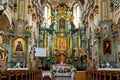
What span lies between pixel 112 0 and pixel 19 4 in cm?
850

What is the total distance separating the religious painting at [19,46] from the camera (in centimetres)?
1920

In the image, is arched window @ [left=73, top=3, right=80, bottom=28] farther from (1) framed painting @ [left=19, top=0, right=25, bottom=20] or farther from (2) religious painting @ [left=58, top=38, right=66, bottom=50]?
(1) framed painting @ [left=19, top=0, right=25, bottom=20]

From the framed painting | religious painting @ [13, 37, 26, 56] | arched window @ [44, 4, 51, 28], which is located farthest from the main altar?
the framed painting

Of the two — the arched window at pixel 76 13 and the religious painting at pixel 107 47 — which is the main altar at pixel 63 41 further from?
the religious painting at pixel 107 47

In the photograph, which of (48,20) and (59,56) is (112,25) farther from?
(48,20)

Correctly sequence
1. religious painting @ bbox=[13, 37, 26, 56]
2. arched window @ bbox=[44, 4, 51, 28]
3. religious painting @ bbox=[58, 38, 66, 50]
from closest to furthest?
1. religious painting @ bbox=[13, 37, 26, 56]
2. religious painting @ bbox=[58, 38, 66, 50]
3. arched window @ bbox=[44, 4, 51, 28]

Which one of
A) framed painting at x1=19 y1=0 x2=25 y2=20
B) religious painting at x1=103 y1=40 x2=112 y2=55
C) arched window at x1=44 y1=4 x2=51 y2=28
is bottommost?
religious painting at x1=103 y1=40 x2=112 y2=55

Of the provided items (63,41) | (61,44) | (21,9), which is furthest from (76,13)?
(21,9)

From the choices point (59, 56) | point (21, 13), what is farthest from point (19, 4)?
point (59, 56)

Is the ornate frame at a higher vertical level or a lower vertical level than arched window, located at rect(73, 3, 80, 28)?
lower

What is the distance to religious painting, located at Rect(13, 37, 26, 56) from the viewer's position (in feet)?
63.0

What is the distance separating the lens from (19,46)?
63.3 feet

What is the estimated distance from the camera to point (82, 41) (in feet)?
102

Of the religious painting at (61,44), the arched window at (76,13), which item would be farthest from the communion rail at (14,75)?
the arched window at (76,13)
